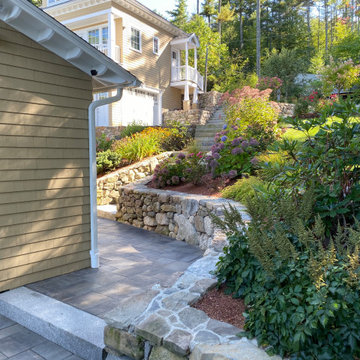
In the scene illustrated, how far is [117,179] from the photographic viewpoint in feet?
30.2

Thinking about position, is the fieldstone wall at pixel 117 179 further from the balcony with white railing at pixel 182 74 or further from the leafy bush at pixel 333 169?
the balcony with white railing at pixel 182 74

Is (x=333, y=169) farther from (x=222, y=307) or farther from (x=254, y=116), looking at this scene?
(x=254, y=116)

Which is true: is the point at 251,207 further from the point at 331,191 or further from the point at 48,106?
the point at 48,106

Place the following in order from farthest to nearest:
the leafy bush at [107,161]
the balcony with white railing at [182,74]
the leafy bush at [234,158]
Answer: the balcony with white railing at [182,74], the leafy bush at [107,161], the leafy bush at [234,158]

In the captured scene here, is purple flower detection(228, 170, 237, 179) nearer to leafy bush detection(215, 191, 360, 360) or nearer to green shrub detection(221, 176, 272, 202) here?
green shrub detection(221, 176, 272, 202)

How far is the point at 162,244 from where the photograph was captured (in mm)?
6059

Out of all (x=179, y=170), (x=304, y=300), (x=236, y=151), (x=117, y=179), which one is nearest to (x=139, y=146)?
(x=117, y=179)

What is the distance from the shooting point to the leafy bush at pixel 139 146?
1003 cm

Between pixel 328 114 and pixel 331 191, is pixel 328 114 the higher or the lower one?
the higher one

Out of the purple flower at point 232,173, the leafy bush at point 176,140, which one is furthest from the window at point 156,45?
the purple flower at point 232,173

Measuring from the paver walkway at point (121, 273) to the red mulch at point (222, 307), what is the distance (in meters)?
0.46

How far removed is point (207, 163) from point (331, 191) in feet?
15.3

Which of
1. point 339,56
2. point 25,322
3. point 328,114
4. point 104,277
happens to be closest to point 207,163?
point 104,277

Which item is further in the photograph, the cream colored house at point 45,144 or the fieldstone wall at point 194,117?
the fieldstone wall at point 194,117
